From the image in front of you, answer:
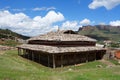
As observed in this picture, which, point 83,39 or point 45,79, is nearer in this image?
point 45,79

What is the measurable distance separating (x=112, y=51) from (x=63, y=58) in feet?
40.5

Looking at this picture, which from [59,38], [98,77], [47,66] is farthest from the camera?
[59,38]

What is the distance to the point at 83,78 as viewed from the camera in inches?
803

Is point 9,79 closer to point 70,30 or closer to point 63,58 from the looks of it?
point 63,58

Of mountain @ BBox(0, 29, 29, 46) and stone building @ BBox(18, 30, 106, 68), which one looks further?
mountain @ BBox(0, 29, 29, 46)

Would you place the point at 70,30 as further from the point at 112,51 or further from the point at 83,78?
the point at 83,78

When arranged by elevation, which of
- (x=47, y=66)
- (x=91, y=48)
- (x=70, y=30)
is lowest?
(x=47, y=66)

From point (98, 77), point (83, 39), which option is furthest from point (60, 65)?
point (98, 77)

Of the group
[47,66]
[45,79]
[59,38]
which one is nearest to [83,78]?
[45,79]

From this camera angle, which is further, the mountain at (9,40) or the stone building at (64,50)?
the mountain at (9,40)

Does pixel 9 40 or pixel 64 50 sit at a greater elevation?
pixel 9 40

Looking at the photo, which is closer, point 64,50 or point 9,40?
point 64,50

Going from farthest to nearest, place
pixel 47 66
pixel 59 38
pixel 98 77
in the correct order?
pixel 59 38 → pixel 47 66 → pixel 98 77

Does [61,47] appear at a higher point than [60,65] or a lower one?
higher
